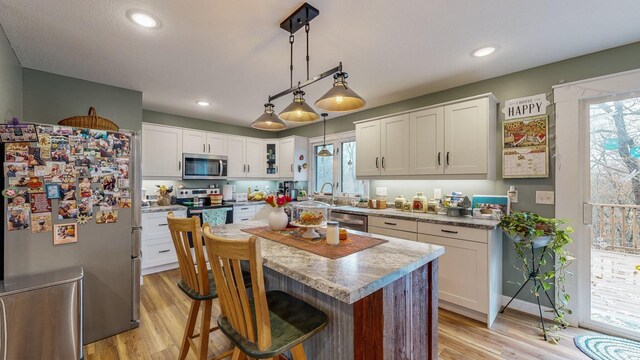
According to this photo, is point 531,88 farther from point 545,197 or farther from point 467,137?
point 545,197

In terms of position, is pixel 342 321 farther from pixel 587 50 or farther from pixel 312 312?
pixel 587 50

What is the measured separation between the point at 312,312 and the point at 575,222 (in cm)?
262

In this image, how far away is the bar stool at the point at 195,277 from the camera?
155cm

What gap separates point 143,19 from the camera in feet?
6.13

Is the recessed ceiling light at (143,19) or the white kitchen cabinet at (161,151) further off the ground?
the recessed ceiling light at (143,19)

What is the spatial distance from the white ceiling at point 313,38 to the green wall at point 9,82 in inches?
3.4

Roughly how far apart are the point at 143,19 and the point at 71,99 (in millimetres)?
1804

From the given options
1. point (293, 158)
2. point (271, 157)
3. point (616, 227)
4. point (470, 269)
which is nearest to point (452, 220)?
point (470, 269)

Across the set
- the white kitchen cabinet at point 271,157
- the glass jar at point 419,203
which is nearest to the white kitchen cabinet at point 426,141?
the glass jar at point 419,203

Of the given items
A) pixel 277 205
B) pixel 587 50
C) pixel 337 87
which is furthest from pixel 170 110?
pixel 587 50

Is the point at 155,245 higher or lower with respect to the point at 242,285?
lower

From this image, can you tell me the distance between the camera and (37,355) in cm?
170

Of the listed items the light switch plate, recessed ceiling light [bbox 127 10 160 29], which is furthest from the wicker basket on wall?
the light switch plate

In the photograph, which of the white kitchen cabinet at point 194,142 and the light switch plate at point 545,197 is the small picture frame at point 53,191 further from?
the light switch plate at point 545,197
